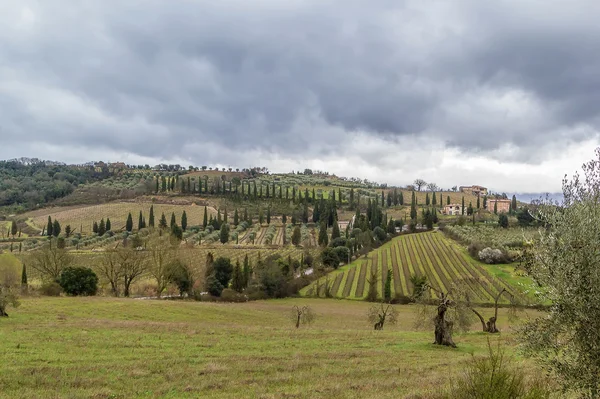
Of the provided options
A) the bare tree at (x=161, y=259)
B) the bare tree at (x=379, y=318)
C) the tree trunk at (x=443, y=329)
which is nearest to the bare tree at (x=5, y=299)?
the bare tree at (x=161, y=259)

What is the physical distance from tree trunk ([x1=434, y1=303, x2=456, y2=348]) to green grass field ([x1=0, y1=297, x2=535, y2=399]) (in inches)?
48.9

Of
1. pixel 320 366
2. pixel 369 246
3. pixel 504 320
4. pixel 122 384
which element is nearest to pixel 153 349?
pixel 122 384

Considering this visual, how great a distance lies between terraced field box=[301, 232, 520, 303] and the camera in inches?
3423

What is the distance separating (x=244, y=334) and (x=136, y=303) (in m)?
21.2

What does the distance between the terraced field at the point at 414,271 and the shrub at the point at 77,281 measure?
42.2 m

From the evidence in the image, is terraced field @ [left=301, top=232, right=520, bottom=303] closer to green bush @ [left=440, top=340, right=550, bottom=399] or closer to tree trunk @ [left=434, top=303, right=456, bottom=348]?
tree trunk @ [left=434, top=303, right=456, bottom=348]

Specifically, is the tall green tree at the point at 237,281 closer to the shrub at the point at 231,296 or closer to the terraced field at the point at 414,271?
the shrub at the point at 231,296

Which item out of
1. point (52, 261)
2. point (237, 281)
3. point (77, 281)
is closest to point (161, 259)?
point (77, 281)

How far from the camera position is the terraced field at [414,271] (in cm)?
8694

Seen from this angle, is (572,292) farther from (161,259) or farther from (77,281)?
(77,281)

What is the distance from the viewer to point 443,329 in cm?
3419

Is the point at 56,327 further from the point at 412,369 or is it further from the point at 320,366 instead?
the point at 412,369

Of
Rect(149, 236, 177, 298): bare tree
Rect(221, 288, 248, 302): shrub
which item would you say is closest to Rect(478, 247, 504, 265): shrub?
Rect(221, 288, 248, 302): shrub

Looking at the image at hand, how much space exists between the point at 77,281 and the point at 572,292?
6683 cm
